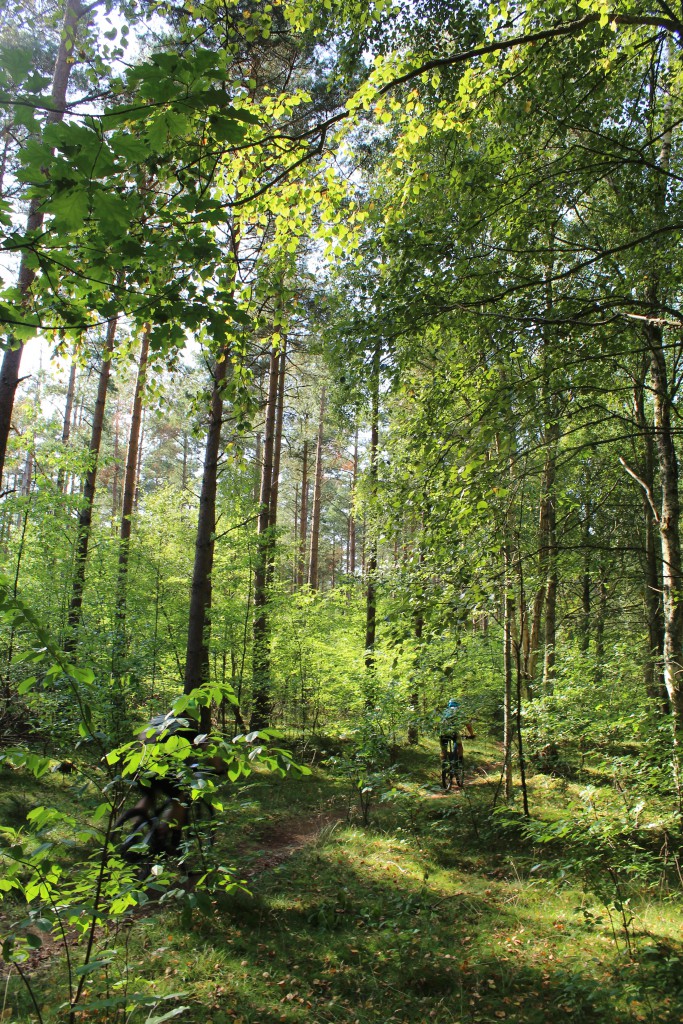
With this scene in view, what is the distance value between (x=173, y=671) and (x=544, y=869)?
25.4 ft

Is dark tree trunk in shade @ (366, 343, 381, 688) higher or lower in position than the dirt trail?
higher

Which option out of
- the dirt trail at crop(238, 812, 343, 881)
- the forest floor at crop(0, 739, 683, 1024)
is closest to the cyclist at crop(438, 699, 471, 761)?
the forest floor at crop(0, 739, 683, 1024)

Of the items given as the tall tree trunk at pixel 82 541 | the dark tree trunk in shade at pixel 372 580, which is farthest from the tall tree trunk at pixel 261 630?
the tall tree trunk at pixel 82 541

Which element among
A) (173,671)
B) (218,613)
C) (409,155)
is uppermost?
(409,155)

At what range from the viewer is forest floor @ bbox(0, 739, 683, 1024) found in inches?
164

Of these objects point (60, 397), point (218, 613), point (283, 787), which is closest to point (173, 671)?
point (218, 613)

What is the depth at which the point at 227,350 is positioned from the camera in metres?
3.82

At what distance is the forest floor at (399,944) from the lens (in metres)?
4.16

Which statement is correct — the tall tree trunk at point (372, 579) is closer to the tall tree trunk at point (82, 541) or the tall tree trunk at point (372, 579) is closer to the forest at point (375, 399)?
the forest at point (375, 399)

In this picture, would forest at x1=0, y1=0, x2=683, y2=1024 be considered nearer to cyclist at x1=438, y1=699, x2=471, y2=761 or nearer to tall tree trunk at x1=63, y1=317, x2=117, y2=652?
cyclist at x1=438, y1=699, x2=471, y2=761

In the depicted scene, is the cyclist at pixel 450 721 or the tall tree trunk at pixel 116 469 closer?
the cyclist at pixel 450 721

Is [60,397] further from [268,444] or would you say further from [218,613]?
[218,613]

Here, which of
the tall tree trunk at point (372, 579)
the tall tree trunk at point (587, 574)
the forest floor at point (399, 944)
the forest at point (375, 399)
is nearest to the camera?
the forest at point (375, 399)

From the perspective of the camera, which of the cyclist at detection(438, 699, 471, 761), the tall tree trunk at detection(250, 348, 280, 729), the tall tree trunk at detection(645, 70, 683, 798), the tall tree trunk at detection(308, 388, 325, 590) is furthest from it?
the tall tree trunk at detection(308, 388, 325, 590)
